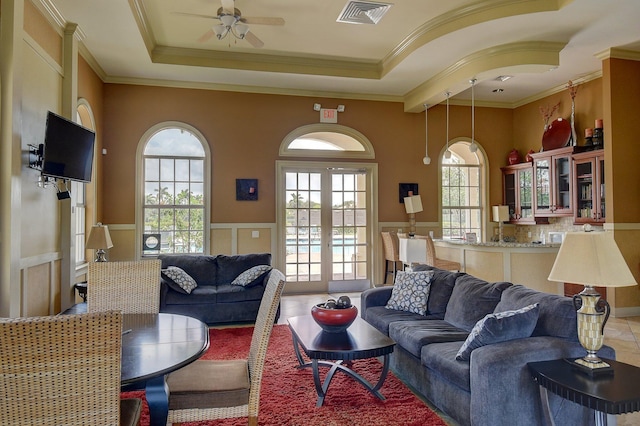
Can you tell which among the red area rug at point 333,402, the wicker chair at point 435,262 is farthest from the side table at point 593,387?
the wicker chair at point 435,262

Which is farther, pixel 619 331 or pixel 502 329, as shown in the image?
pixel 619 331

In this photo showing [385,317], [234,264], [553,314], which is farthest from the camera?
[234,264]

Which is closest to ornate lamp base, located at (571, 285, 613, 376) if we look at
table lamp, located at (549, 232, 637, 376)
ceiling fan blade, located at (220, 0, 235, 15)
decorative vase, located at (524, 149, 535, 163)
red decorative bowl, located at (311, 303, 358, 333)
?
table lamp, located at (549, 232, 637, 376)

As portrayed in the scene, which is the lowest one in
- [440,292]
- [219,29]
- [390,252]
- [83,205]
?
[440,292]

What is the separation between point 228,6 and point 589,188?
5.42 meters

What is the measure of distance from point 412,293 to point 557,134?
14.1ft

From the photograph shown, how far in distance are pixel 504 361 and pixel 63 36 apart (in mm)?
5187

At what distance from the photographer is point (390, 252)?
6828 millimetres

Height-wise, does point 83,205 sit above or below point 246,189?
below

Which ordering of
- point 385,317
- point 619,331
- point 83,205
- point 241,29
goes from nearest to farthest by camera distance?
point 385,317 < point 241,29 < point 619,331 < point 83,205

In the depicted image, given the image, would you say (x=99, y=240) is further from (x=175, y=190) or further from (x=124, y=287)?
(x=124, y=287)

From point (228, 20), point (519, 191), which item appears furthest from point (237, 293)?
A: point (519, 191)

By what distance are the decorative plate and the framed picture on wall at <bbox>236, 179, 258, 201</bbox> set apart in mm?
4714

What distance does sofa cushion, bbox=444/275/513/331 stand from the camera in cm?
319
